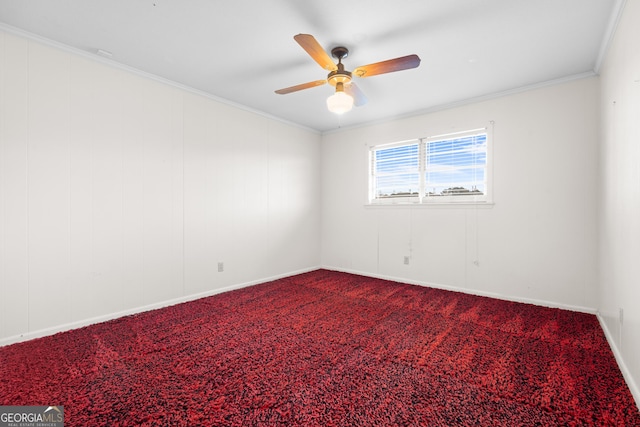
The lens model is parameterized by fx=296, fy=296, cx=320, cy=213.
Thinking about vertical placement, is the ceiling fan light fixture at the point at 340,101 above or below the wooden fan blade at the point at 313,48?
Result: below

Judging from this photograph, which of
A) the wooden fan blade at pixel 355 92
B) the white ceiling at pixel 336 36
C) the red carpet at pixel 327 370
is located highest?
the white ceiling at pixel 336 36

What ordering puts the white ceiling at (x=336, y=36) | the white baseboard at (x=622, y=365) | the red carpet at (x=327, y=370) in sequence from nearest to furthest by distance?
1. the red carpet at (x=327, y=370)
2. the white baseboard at (x=622, y=365)
3. the white ceiling at (x=336, y=36)

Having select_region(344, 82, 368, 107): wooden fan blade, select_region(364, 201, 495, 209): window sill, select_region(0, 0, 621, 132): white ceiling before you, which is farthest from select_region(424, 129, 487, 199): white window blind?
select_region(344, 82, 368, 107): wooden fan blade

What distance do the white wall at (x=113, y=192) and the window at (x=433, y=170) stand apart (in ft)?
6.19

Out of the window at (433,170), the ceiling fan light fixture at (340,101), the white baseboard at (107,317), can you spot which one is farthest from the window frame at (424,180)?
the white baseboard at (107,317)

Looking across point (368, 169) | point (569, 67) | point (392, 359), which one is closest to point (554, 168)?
point (569, 67)

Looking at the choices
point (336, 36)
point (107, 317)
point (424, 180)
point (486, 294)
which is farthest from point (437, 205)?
point (107, 317)

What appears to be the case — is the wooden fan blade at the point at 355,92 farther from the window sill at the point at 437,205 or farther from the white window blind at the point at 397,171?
the window sill at the point at 437,205

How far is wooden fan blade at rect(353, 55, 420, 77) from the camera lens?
2.22 m

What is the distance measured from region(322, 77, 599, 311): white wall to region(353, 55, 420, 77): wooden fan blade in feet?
6.94

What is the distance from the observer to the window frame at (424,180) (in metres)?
3.84

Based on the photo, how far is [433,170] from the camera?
4352mm

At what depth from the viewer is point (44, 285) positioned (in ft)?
8.47

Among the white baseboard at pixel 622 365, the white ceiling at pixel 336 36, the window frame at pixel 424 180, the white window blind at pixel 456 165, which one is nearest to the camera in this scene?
the white baseboard at pixel 622 365
